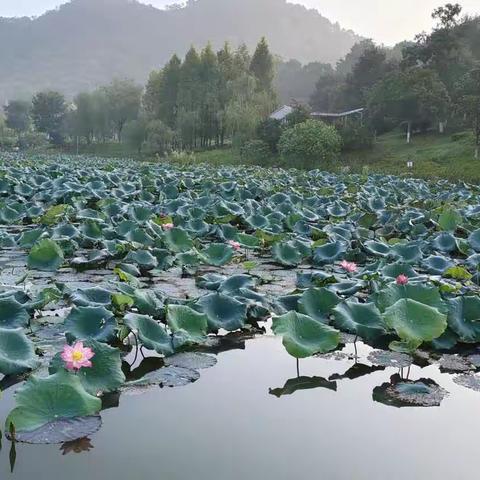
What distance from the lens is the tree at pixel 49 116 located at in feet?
276

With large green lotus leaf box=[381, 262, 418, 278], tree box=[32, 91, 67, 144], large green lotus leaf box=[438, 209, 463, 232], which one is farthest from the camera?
tree box=[32, 91, 67, 144]

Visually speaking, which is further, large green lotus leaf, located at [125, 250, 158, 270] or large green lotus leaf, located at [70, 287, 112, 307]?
large green lotus leaf, located at [125, 250, 158, 270]

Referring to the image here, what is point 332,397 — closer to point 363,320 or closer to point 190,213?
point 363,320

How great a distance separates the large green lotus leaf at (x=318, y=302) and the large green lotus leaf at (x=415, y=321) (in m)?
0.51

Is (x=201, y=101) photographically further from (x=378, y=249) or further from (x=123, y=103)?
(x=378, y=249)

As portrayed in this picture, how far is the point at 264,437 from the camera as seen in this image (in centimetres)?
262

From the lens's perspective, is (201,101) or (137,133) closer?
(201,101)

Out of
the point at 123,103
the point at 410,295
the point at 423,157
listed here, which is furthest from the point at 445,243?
the point at 123,103

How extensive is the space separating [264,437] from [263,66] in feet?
186

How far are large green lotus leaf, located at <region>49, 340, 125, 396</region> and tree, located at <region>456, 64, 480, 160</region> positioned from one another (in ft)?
96.2

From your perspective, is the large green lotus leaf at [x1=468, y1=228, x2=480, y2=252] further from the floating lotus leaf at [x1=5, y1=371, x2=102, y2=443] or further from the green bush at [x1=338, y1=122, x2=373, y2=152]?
the green bush at [x1=338, y1=122, x2=373, y2=152]

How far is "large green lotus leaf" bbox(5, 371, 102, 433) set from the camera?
2.46 metres

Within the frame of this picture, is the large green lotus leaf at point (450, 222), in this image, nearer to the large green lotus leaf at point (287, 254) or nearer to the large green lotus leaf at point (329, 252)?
the large green lotus leaf at point (329, 252)

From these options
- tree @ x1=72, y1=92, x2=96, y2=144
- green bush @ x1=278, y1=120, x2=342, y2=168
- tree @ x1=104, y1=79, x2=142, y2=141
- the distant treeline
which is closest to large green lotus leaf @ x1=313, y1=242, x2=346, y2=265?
green bush @ x1=278, y1=120, x2=342, y2=168
